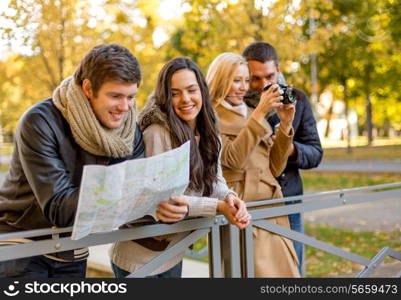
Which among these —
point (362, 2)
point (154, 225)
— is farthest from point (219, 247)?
point (362, 2)

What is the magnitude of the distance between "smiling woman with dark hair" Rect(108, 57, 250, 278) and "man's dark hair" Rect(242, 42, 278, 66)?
0.67 metres

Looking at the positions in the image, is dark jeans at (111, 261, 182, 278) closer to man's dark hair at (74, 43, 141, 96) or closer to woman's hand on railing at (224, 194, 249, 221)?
woman's hand on railing at (224, 194, 249, 221)

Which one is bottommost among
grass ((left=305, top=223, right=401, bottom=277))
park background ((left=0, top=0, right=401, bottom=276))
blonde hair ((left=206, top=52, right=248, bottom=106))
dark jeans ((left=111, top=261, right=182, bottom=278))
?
grass ((left=305, top=223, right=401, bottom=277))

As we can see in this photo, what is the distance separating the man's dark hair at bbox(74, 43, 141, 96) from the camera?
6.26ft

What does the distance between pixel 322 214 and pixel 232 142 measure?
7.04 m

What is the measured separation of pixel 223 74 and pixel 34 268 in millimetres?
1363

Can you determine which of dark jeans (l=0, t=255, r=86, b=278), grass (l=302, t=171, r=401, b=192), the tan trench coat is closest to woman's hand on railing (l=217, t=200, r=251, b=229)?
the tan trench coat

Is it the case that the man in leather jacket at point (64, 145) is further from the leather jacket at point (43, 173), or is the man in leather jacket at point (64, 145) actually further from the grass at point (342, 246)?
the grass at point (342, 246)

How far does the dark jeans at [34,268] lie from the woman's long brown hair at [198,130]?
2.14 feet

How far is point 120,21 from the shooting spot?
7836 millimetres

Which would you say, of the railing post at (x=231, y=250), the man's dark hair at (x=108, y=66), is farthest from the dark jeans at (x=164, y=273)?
the man's dark hair at (x=108, y=66)

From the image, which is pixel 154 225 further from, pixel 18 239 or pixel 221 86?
pixel 221 86

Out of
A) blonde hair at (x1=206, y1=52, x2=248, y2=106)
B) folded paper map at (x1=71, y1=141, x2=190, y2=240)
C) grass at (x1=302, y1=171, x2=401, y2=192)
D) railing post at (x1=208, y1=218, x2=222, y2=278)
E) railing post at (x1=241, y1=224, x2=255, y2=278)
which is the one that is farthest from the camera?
grass at (x1=302, y1=171, x2=401, y2=192)

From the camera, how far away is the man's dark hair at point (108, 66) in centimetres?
191
